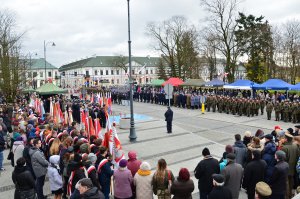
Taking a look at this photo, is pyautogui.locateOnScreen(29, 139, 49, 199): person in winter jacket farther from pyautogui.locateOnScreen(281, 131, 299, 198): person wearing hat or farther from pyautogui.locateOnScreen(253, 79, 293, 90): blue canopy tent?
pyautogui.locateOnScreen(253, 79, 293, 90): blue canopy tent

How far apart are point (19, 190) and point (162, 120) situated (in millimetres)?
17167

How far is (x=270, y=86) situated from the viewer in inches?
1131

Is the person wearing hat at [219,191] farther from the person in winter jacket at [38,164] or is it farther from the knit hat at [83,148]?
the person in winter jacket at [38,164]

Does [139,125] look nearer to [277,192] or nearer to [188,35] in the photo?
[277,192]

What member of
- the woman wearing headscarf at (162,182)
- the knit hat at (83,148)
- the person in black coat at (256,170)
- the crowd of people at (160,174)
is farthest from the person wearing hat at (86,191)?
the person in black coat at (256,170)

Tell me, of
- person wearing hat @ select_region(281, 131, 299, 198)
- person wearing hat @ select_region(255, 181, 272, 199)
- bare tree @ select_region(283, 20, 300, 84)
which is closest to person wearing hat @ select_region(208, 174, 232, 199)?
person wearing hat @ select_region(255, 181, 272, 199)

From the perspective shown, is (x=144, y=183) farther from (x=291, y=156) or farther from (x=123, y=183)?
(x=291, y=156)

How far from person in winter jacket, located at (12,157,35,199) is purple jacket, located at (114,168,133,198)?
186 centimetres

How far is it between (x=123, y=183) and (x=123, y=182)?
2cm

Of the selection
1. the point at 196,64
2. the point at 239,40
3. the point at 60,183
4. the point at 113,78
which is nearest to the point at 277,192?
the point at 60,183

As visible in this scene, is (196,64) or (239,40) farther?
(196,64)

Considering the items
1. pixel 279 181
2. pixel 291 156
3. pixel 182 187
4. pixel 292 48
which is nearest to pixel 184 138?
pixel 291 156

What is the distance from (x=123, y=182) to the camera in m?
6.48

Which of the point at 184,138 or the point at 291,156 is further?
the point at 184,138
